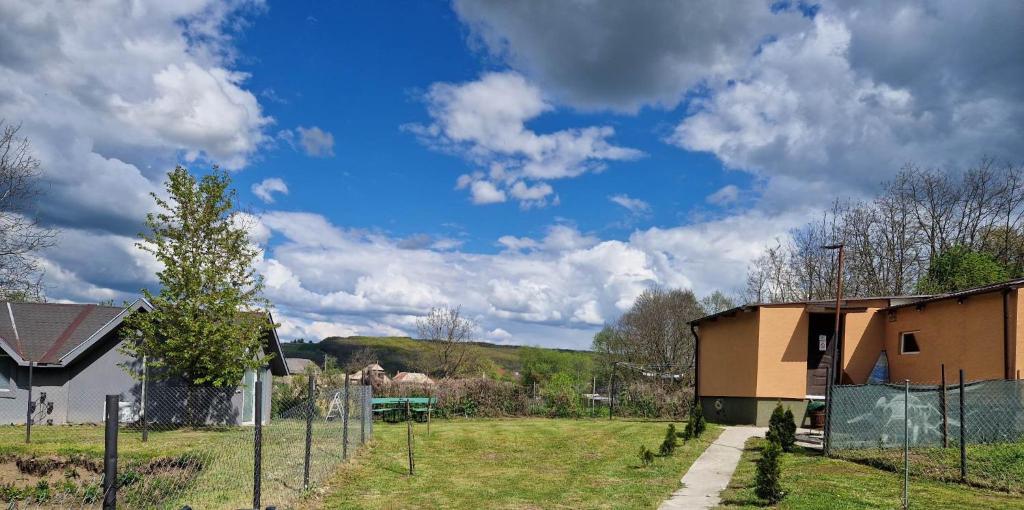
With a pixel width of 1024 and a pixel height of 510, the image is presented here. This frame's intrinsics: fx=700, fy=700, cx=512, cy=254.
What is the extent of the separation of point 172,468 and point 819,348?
19247 mm

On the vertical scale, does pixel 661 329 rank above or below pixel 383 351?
above

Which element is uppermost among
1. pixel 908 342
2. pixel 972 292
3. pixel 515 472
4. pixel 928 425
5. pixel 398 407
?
pixel 972 292

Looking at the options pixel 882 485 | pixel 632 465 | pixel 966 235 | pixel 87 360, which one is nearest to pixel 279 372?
pixel 87 360

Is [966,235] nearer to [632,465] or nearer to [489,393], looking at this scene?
[489,393]

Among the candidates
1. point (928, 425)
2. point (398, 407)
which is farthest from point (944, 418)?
point (398, 407)

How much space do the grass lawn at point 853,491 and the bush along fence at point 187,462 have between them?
6541 mm

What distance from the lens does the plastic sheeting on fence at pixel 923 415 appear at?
43.5 ft

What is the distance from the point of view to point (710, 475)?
13.0m

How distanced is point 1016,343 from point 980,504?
1006 cm

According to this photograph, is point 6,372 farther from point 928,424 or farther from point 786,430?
point 928,424

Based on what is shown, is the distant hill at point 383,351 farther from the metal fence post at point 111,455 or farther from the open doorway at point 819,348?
the metal fence post at point 111,455

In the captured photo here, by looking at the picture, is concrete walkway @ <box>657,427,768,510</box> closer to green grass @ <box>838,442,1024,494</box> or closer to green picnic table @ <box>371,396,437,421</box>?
green grass @ <box>838,442,1024,494</box>

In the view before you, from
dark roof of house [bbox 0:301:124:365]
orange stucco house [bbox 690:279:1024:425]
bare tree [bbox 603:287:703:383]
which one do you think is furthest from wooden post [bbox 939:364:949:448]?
bare tree [bbox 603:287:703:383]

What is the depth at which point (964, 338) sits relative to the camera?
62.2 feet
